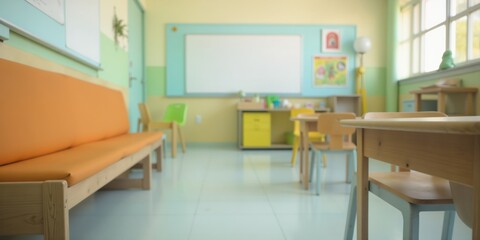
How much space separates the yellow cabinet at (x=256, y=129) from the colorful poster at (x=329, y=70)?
48.9 inches

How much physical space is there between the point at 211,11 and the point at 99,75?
107 inches

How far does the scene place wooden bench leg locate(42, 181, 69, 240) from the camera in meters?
0.97

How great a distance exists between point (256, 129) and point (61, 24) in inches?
127

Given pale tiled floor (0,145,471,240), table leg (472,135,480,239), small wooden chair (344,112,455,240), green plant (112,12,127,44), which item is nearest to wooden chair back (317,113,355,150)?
pale tiled floor (0,145,471,240)

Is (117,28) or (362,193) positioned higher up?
(117,28)

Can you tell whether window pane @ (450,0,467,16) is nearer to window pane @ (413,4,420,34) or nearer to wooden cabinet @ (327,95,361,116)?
window pane @ (413,4,420,34)

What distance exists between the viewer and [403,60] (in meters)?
5.01

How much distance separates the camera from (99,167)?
1.28m

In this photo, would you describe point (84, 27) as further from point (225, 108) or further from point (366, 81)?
point (366, 81)

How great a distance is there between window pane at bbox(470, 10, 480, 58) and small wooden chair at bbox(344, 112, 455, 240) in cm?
323

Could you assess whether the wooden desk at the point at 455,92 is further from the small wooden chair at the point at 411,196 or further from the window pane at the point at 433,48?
the small wooden chair at the point at 411,196

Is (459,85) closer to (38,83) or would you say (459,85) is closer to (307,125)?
(307,125)

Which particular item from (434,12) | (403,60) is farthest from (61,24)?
(403,60)

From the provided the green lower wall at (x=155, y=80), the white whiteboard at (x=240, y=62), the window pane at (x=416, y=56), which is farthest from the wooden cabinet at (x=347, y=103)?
the green lower wall at (x=155, y=80)
